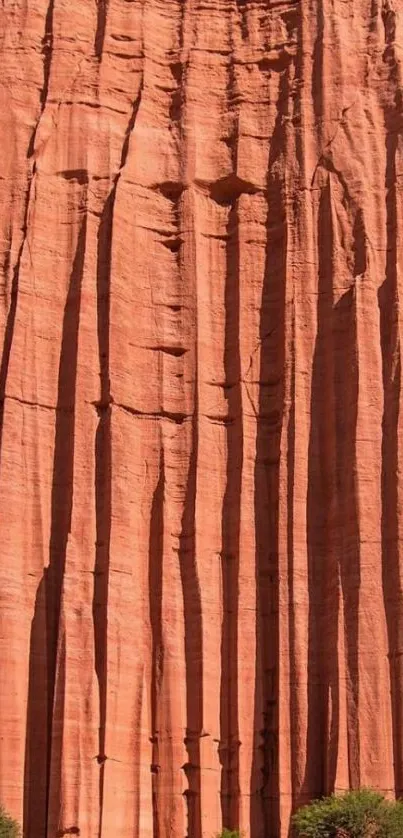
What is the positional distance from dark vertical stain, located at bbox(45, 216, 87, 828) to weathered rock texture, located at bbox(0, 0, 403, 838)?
0.05 metres

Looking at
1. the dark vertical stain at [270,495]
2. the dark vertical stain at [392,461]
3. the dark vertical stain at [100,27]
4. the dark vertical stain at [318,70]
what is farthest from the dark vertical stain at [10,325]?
the dark vertical stain at [392,461]

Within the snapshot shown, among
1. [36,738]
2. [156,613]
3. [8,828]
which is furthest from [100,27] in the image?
[8,828]

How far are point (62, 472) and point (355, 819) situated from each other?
7.03 m

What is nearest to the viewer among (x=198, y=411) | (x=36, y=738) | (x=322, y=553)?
(x=36, y=738)

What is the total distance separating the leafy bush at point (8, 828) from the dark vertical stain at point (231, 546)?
10.6ft

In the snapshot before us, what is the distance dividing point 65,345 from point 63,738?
6.27m

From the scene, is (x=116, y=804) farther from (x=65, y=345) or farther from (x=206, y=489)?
(x=65, y=345)

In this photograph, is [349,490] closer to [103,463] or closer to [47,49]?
[103,463]

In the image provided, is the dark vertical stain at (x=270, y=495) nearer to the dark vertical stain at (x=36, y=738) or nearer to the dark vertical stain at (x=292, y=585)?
the dark vertical stain at (x=292, y=585)

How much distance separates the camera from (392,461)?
2497cm

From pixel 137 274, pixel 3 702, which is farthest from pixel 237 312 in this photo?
pixel 3 702

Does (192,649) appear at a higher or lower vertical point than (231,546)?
lower

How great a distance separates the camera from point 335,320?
26266mm

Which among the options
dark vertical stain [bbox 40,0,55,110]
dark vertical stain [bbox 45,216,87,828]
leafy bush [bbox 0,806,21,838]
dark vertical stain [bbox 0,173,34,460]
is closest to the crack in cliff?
dark vertical stain [bbox 45,216,87,828]
